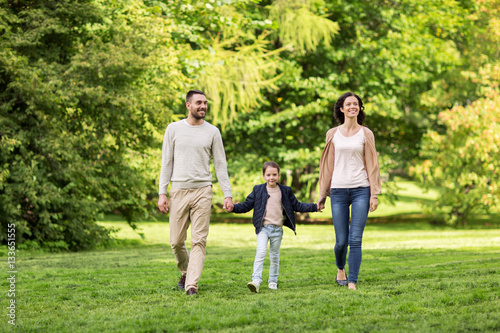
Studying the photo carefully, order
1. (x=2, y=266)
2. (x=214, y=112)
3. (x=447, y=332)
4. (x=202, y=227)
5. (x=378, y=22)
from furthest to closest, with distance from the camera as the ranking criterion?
(x=378, y=22) < (x=214, y=112) < (x=2, y=266) < (x=202, y=227) < (x=447, y=332)

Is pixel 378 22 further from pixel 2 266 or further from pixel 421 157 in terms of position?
pixel 2 266

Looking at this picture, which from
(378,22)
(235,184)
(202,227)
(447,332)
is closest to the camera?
(447,332)

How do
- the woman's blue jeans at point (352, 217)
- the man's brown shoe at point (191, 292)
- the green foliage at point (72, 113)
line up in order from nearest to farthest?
the man's brown shoe at point (191, 292), the woman's blue jeans at point (352, 217), the green foliage at point (72, 113)

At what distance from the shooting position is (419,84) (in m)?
24.1

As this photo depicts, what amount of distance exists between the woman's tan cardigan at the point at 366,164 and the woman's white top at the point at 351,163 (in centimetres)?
5

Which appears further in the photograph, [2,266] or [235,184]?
[235,184]

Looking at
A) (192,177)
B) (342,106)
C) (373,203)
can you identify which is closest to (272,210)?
Answer: (192,177)

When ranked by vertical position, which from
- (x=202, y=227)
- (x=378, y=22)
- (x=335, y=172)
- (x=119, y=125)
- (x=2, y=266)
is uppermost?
(x=378, y=22)

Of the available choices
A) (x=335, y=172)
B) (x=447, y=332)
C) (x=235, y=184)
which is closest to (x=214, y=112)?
(x=235, y=184)

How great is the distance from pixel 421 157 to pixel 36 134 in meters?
16.6

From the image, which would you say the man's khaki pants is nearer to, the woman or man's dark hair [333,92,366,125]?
the woman

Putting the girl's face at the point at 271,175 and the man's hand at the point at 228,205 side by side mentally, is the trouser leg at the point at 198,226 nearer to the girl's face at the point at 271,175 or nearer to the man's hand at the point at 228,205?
the man's hand at the point at 228,205

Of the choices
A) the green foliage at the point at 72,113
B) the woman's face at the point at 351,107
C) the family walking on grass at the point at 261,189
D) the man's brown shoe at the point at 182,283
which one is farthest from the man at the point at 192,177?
the green foliage at the point at 72,113

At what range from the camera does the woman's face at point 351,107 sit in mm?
6180
